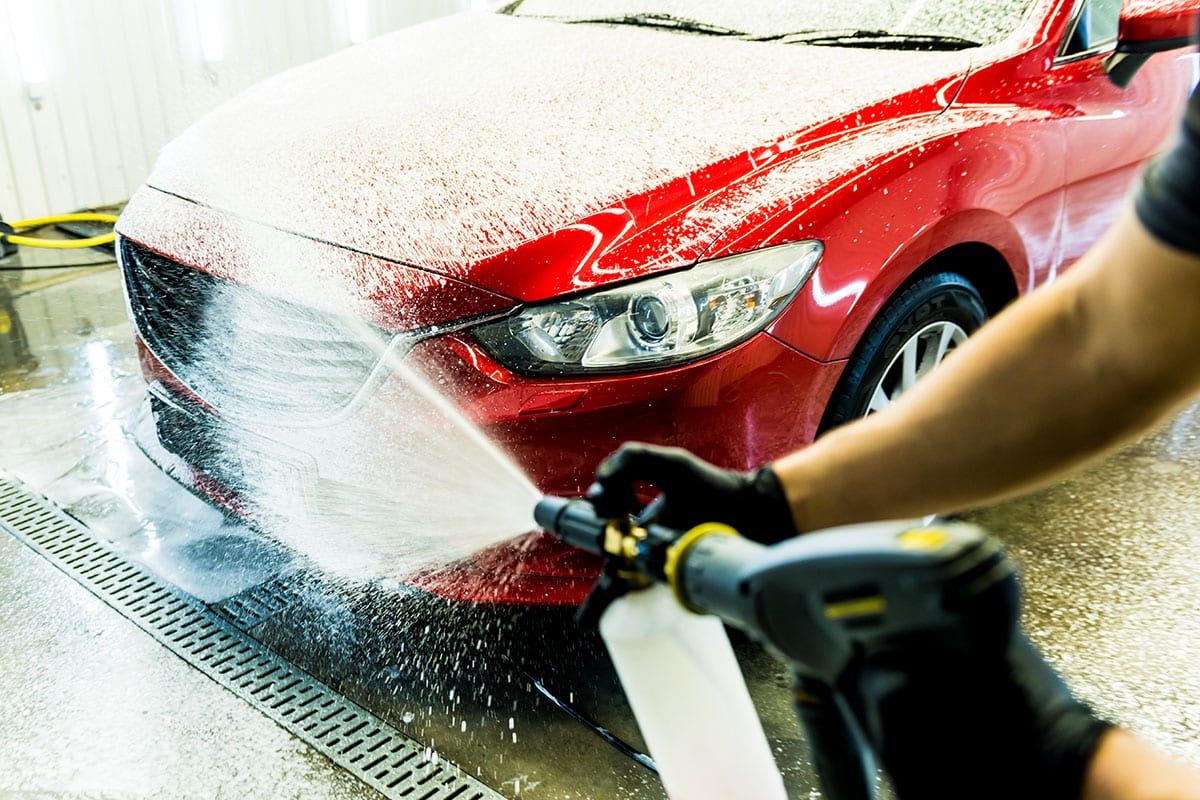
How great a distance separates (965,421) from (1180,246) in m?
0.26

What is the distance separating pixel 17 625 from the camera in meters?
2.65

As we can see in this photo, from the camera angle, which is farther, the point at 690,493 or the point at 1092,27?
the point at 1092,27

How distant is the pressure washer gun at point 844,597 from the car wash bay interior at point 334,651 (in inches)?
49.8

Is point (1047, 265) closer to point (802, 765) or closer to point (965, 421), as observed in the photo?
point (802, 765)

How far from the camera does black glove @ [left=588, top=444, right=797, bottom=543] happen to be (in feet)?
3.43

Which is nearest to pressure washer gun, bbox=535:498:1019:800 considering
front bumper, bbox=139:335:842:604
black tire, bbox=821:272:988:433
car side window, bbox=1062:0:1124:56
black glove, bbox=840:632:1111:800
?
black glove, bbox=840:632:1111:800

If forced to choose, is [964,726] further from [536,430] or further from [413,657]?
[413,657]

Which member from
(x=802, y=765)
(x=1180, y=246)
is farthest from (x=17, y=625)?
(x=1180, y=246)

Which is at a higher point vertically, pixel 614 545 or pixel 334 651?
pixel 614 545

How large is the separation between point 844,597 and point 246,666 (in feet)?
6.60

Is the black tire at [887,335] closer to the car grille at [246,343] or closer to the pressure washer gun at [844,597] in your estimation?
the car grille at [246,343]

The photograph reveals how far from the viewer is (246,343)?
2340 mm

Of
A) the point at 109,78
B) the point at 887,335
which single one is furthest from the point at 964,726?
the point at 109,78

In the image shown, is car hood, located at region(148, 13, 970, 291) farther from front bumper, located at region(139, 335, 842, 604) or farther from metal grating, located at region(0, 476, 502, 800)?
metal grating, located at region(0, 476, 502, 800)
